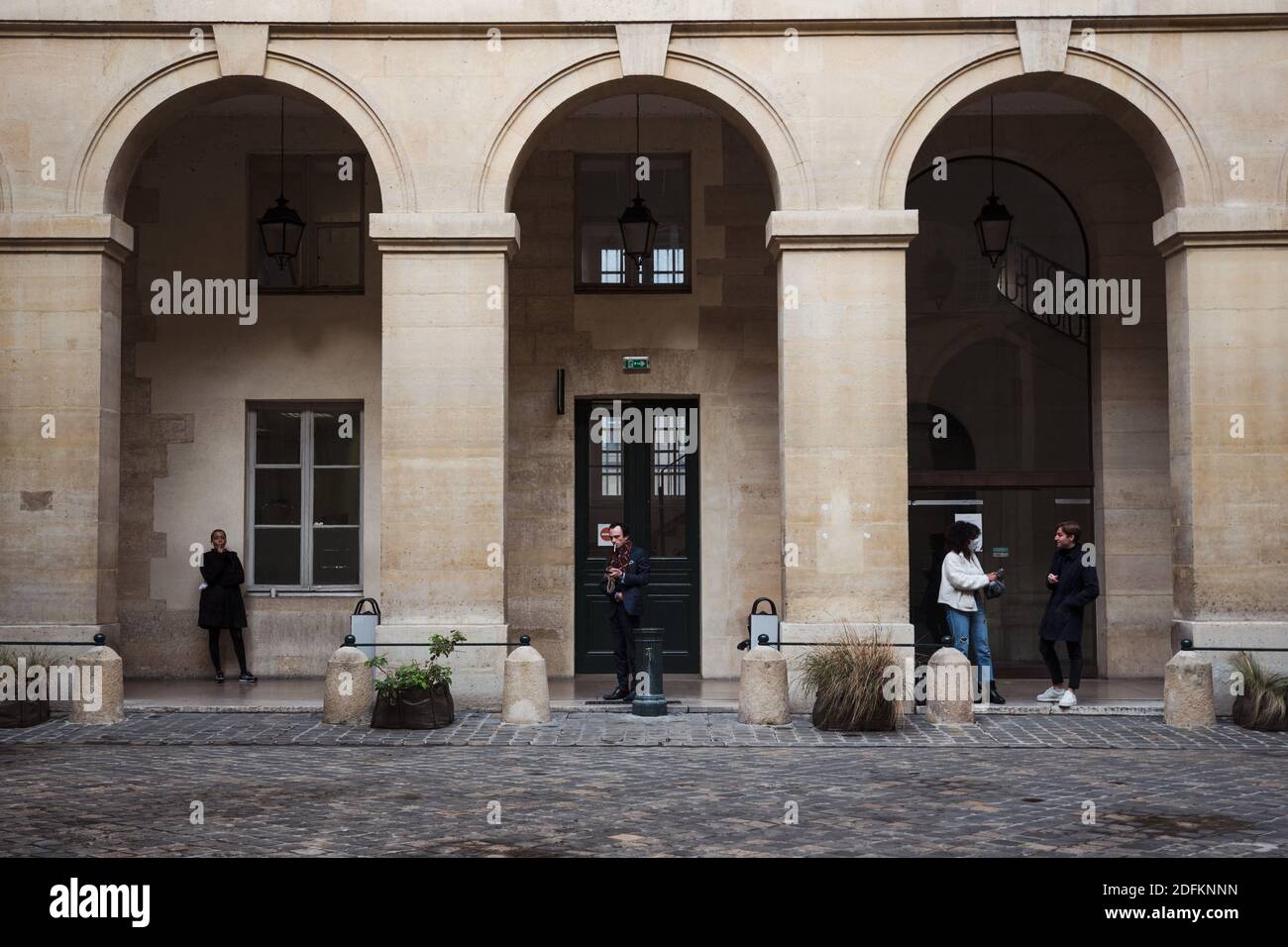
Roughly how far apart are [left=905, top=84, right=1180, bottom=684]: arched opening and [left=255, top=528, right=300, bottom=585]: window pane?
24.4 feet

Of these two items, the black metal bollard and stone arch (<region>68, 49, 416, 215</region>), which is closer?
the black metal bollard

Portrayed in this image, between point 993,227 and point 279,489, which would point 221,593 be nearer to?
point 279,489

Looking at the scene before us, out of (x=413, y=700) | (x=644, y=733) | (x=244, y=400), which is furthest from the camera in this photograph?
(x=244, y=400)

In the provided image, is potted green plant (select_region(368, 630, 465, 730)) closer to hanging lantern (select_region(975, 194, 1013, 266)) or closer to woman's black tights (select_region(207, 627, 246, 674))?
woman's black tights (select_region(207, 627, 246, 674))

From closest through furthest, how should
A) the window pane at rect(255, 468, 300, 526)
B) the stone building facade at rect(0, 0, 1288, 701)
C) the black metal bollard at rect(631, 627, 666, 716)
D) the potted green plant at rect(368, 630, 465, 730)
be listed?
the potted green plant at rect(368, 630, 465, 730) < the black metal bollard at rect(631, 627, 666, 716) < the stone building facade at rect(0, 0, 1288, 701) < the window pane at rect(255, 468, 300, 526)

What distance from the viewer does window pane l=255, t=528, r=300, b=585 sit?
1700 centimetres

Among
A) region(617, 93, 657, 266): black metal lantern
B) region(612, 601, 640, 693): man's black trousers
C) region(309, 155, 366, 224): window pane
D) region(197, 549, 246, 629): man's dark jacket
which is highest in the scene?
region(309, 155, 366, 224): window pane

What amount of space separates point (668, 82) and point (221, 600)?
7.71 metres

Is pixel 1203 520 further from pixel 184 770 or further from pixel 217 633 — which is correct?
pixel 217 633

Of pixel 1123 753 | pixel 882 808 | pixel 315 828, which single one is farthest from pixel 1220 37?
pixel 315 828

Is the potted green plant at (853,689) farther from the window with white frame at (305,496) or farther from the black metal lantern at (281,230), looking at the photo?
the black metal lantern at (281,230)

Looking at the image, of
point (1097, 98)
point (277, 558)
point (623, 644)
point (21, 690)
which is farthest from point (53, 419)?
point (1097, 98)

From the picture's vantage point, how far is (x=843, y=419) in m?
13.9

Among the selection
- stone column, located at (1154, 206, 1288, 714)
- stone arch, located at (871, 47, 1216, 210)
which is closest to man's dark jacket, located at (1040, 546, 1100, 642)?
stone column, located at (1154, 206, 1288, 714)
